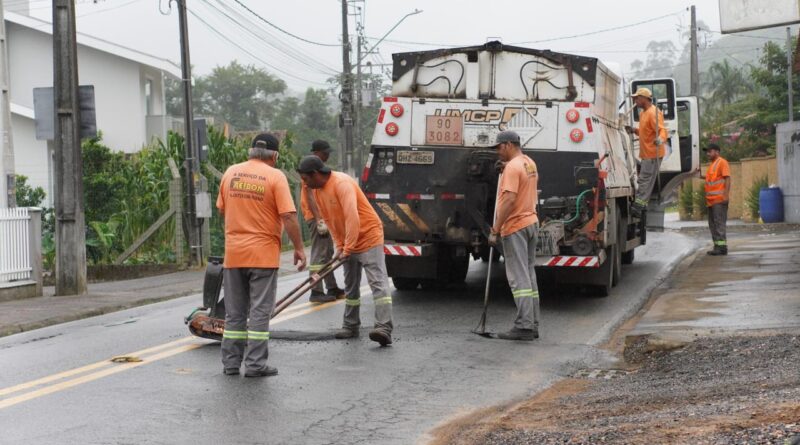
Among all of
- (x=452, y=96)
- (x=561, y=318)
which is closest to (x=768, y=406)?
(x=561, y=318)

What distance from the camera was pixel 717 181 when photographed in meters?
19.1

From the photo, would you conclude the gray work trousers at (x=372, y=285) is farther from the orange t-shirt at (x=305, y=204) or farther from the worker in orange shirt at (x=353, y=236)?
the orange t-shirt at (x=305, y=204)

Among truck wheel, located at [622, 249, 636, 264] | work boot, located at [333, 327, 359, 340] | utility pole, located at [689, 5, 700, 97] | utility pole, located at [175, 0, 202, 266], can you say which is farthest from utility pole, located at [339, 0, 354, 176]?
work boot, located at [333, 327, 359, 340]

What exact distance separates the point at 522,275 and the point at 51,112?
850cm

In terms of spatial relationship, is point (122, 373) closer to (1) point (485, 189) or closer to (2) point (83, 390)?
(2) point (83, 390)

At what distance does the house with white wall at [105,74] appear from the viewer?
3662 cm

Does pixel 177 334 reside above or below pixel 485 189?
below

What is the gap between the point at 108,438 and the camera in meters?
6.45

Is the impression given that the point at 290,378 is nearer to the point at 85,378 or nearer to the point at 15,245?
the point at 85,378

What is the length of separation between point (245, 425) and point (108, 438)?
795mm

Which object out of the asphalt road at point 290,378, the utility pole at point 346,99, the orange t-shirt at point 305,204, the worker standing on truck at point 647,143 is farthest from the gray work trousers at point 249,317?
the utility pole at point 346,99

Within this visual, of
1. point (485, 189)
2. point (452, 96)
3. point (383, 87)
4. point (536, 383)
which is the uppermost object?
point (383, 87)

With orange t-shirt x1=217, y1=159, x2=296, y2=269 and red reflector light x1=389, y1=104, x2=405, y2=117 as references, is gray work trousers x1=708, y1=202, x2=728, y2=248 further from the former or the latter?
orange t-shirt x1=217, y1=159, x2=296, y2=269

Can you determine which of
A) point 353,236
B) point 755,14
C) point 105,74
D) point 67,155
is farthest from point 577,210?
point 105,74
